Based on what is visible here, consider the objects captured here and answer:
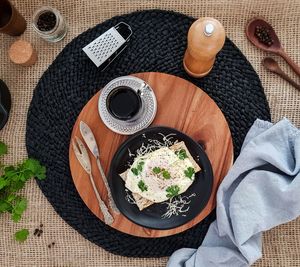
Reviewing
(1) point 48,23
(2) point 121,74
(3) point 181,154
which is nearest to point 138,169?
(3) point 181,154

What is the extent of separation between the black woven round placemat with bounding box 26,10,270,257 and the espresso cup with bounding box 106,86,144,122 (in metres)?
0.15

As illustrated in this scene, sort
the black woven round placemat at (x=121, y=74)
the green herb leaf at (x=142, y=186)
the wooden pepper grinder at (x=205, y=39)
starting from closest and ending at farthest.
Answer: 1. the wooden pepper grinder at (x=205, y=39)
2. the green herb leaf at (x=142, y=186)
3. the black woven round placemat at (x=121, y=74)

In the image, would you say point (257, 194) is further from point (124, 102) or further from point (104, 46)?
point (104, 46)

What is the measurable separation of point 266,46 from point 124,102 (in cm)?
48

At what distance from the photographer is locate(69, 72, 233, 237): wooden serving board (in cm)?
129

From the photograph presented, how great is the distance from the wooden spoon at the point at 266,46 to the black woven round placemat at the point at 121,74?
0.24 ft

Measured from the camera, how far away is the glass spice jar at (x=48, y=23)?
1389 millimetres

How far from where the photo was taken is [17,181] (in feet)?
4.51

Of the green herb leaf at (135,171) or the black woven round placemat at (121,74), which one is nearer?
the green herb leaf at (135,171)

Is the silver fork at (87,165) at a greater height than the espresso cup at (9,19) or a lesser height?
lesser

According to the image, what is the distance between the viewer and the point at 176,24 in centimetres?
141

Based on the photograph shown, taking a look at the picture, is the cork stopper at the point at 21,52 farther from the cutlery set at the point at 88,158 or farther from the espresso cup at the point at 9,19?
the cutlery set at the point at 88,158

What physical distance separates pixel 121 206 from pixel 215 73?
1.52 feet

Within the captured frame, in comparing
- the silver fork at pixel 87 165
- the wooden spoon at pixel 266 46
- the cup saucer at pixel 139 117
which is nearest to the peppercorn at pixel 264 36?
the wooden spoon at pixel 266 46
